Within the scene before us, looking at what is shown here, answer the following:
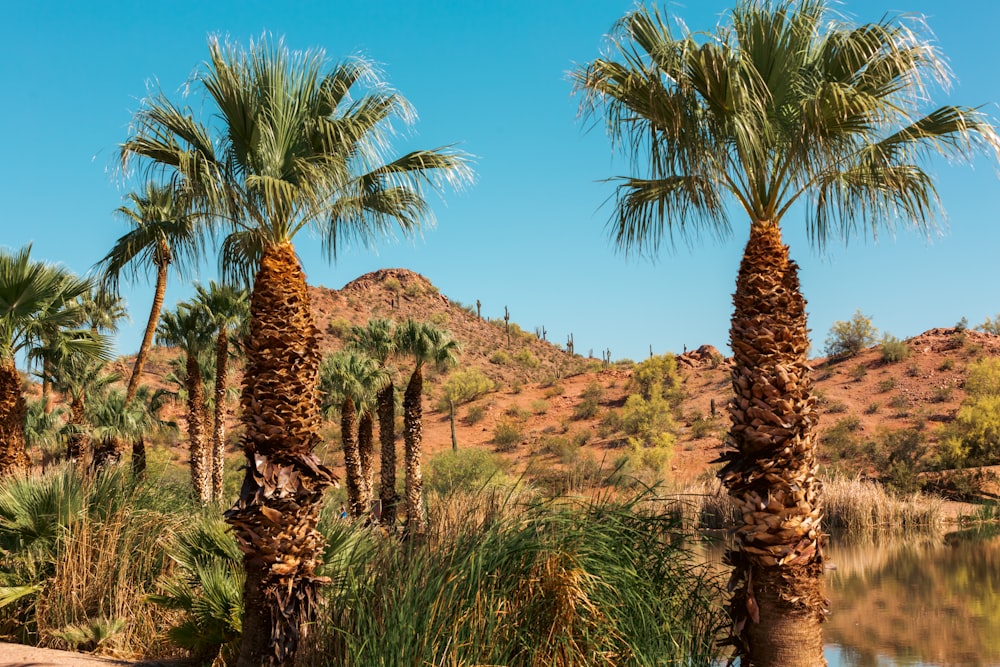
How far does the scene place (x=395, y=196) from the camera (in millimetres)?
12289

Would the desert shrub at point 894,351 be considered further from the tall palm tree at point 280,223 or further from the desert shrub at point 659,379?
the tall palm tree at point 280,223

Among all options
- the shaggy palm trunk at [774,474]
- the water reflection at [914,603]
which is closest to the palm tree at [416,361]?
the water reflection at [914,603]

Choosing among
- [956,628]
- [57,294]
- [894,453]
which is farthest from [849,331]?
[57,294]

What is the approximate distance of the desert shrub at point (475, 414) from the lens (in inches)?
2867

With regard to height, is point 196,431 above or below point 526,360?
below

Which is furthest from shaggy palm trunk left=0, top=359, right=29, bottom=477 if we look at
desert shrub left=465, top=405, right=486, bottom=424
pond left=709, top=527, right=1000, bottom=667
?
desert shrub left=465, top=405, right=486, bottom=424

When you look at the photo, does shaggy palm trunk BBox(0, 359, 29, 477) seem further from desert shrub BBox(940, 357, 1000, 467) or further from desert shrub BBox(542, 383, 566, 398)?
desert shrub BBox(542, 383, 566, 398)

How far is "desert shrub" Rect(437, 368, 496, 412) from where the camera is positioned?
254 ft

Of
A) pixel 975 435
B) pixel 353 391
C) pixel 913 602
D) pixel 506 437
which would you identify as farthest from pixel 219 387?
pixel 975 435

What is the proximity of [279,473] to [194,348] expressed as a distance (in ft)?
73.9

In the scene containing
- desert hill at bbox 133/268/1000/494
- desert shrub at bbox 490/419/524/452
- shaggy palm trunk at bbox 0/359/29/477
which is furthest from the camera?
desert shrub at bbox 490/419/524/452

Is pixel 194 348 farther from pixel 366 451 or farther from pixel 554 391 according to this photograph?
pixel 554 391

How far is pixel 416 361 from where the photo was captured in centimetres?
3481

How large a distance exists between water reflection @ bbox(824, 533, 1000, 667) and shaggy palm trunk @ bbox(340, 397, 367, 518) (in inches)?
632
